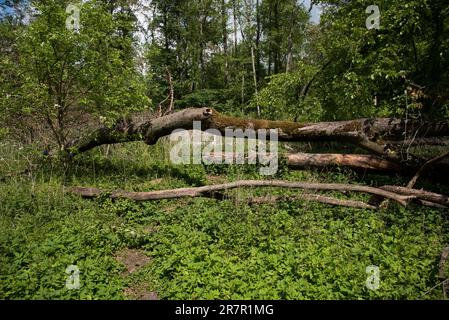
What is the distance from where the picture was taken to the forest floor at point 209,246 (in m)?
3.75

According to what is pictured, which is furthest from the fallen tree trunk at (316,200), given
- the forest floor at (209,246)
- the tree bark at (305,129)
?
the tree bark at (305,129)

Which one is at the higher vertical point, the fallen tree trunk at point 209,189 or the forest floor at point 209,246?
the fallen tree trunk at point 209,189

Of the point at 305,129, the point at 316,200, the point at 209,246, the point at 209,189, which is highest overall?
the point at 305,129

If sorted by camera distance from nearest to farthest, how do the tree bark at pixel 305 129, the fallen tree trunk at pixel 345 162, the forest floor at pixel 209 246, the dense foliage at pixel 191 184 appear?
1. the forest floor at pixel 209 246
2. the dense foliage at pixel 191 184
3. the tree bark at pixel 305 129
4. the fallen tree trunk at pixel 345 162

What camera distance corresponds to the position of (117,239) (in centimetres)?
493

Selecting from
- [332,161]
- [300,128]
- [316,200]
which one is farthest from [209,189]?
[332,161]

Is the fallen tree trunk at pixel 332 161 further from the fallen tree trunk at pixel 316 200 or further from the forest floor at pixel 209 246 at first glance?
the fallen tree trunk at pixel 316 200

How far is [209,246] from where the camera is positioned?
461 cm

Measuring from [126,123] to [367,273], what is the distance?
20.9ft

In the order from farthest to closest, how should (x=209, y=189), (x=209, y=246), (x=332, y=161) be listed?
1. (x=332, y=161)
2. (x=209, y=189)
3. (x=209, y=246)

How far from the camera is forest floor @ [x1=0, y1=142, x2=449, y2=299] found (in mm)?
3748

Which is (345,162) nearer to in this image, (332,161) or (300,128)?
(332,161)

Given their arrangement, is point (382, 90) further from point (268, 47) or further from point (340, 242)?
point (268, 47)

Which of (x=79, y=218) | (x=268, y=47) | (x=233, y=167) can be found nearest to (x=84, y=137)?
(x=79, y=218)
